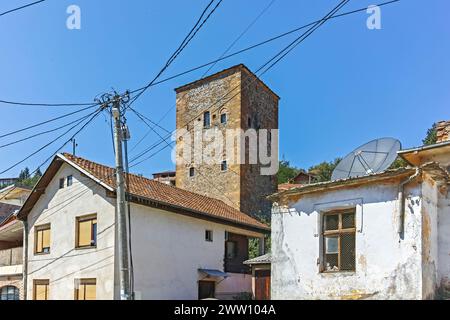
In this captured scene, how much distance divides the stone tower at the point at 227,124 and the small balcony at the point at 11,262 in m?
16.1

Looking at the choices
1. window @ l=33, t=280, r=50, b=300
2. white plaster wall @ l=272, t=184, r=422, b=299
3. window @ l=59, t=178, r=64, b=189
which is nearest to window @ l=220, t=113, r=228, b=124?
window @ l=59, t=178, r=64, b=189

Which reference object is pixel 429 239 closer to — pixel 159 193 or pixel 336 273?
pixel 336 273

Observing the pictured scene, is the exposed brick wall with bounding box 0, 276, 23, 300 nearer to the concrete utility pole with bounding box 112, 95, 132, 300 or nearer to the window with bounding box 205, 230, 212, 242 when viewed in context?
the window with bounding box 205, 230, 212, 242

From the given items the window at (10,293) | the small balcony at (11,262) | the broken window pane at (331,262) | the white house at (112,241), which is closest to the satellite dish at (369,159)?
the broken window pane at (331,262)

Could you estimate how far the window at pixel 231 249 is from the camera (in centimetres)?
2342

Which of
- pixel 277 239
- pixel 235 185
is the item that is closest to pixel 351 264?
pixel 277 239

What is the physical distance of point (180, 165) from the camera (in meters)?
39.3

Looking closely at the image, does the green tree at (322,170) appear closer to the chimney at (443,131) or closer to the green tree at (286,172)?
the green tree at (286,172)

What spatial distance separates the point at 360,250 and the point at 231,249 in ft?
46.9

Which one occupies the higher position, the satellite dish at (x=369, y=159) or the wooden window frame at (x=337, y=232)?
the satellite dish at (x=369, y=159)

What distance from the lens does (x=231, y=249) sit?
2384cm

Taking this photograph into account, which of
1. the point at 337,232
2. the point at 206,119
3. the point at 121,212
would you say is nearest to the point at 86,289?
the point at 121,212
